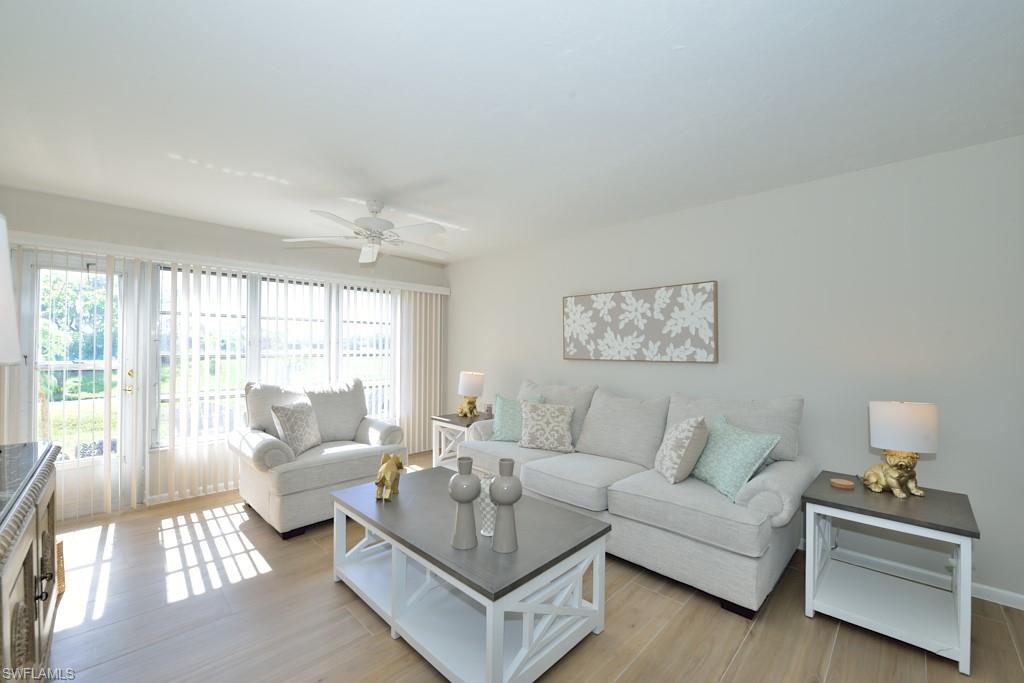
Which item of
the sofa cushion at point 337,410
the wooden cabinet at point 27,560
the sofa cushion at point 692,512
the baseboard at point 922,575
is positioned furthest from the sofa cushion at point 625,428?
the wooden cabinet at point 27,560

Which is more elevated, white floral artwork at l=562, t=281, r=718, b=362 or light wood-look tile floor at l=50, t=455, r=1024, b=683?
white floral artwork at l=562, t=281, r=718, b=362

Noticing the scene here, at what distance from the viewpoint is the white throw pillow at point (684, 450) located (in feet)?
8.55

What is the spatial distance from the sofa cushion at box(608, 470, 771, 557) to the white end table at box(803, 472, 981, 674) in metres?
0.34

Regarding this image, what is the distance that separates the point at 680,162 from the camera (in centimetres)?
256

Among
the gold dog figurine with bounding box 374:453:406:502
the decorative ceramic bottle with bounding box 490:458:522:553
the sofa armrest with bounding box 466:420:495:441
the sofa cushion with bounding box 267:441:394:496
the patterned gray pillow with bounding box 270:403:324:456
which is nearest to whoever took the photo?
the decorative ceramic bottle with bounding box 490:458:522:553

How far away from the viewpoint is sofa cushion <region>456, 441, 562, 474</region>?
11.0ft

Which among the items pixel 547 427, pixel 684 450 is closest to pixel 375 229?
pixel 547 427


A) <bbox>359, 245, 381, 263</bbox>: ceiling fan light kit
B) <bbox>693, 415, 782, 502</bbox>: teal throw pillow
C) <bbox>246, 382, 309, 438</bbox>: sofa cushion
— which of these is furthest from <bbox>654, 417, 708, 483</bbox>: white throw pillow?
<bbox>246, 382, 309, 438</bbox>: sofa cushion

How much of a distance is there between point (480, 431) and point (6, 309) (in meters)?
3.11

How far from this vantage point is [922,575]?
2.44 m

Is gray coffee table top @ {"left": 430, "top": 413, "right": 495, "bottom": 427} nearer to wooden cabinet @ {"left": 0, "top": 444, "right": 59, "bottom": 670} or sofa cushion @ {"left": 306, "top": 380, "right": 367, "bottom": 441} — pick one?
sofa cushion @ {"left": 306, "top": 380, "right": 367, "bottom": 441}

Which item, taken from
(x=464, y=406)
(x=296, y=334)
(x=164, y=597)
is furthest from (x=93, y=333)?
(x=464, y=406)

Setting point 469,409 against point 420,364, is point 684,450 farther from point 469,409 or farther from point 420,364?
point 420,364

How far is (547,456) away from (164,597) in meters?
2.43
